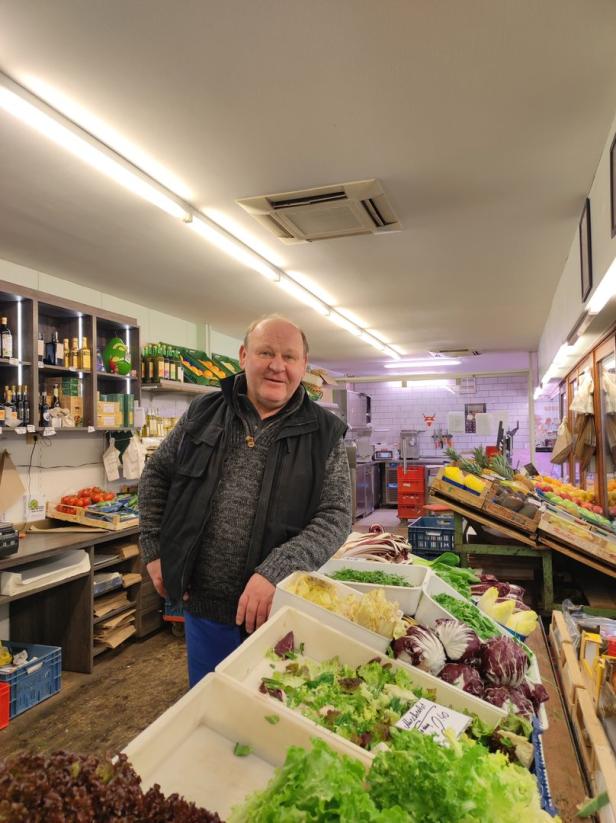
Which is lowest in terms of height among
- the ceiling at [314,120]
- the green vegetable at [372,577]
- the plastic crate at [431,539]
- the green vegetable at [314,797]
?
the plastic crate at [431,539]

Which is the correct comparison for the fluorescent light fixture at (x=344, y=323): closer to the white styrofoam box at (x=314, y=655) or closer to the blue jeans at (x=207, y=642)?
the blue jeans at (x=207, y=642)

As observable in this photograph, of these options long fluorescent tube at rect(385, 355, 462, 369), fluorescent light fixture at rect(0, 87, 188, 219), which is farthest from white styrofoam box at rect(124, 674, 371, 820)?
long fluorescent tube at rect(385, 355, 462, 369)

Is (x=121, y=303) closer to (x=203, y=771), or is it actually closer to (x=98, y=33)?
(x=98, y=33)

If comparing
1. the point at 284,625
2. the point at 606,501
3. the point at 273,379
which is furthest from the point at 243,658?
the point at 606,501

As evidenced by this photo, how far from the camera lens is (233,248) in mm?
4426

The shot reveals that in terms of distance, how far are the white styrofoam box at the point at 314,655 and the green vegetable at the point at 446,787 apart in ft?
1.15

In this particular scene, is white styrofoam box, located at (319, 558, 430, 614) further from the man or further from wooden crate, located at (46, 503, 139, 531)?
wooden crate, located at (46, 503, 139, 531)

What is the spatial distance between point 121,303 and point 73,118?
11.5ft

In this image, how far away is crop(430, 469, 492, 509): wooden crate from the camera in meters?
4.21

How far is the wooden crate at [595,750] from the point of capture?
1.65m

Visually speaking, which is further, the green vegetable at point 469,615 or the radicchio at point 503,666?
the green vegetable at point 469,615

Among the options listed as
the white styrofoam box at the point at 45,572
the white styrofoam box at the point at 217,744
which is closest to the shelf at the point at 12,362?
the white styrofoam box at the point at 45,572

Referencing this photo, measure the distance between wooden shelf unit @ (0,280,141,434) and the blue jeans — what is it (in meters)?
2.62

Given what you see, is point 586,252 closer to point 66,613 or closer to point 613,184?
point 613,184
